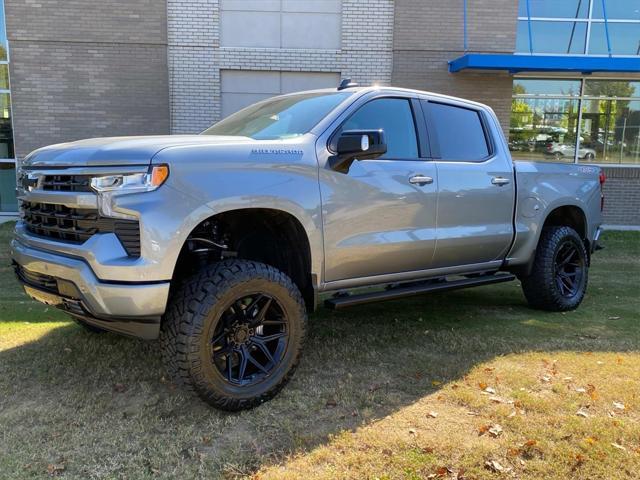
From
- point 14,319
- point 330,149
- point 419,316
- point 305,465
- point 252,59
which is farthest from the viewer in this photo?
point 252,59

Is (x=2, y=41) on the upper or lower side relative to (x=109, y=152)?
upper

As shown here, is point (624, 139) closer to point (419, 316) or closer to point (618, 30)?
point (618, 30)

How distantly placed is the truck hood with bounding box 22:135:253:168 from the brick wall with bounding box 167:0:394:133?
788cm

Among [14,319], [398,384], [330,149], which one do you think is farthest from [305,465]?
[14,319]

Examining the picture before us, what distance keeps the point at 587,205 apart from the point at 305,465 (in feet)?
14.7

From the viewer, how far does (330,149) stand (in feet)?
12.1

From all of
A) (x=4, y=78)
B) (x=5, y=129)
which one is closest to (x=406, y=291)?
(x=5, y=129)

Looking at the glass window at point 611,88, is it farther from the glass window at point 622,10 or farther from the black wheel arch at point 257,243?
the black wheel arch at point 257,243

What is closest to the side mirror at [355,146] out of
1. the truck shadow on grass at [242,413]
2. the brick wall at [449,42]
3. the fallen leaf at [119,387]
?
the truck shadow on grass at [242,413]

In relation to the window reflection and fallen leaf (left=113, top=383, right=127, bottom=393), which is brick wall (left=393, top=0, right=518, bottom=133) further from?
fallen leaf (left=113, top=383, right=127, bottom=393)

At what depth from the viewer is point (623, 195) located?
11961 millimetres

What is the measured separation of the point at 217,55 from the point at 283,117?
7571 mm

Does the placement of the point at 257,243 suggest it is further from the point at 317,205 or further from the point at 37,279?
the point at 37,279

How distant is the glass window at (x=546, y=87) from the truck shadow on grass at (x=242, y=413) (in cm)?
743
